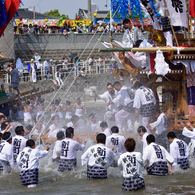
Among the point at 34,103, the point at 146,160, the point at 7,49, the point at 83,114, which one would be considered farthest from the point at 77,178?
the point at 7,49

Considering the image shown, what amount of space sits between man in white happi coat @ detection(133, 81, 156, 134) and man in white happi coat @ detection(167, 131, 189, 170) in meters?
1.97

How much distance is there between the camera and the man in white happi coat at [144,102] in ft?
34.6

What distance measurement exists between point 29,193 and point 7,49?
19261 mm

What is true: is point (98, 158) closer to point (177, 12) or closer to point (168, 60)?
point (168, 60)

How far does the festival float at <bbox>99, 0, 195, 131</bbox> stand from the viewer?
34.1ft

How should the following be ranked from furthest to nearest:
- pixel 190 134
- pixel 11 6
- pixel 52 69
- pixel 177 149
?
pixel 52 69 < pixel 11 6 < pixel 190 134 < pixel 177 149

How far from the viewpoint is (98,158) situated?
7.94m

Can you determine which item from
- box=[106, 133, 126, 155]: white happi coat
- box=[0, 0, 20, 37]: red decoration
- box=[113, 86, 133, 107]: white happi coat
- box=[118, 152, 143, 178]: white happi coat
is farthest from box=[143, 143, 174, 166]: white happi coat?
box=[0, 0, 20, 37]: red decoration

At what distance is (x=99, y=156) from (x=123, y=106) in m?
3.76

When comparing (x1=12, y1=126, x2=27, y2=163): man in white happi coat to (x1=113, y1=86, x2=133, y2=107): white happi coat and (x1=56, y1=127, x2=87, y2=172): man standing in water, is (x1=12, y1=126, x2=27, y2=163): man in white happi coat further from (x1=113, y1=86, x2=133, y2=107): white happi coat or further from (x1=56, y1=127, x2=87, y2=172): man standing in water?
(x1=113, y1=86, x2=133, y2=107): white happi coat

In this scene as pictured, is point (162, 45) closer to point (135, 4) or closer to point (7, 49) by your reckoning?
point (135, 4)

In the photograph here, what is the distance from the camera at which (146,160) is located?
8.00 m

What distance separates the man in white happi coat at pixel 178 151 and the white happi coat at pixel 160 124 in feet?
5.55

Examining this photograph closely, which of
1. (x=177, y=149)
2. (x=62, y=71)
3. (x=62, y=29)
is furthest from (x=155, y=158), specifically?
(x=62, y=29)
